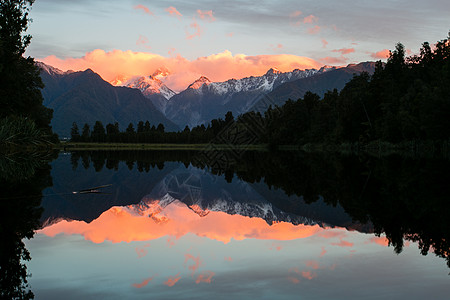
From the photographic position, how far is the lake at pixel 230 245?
923cm

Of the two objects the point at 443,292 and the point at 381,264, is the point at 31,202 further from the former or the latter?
the point at 443,292

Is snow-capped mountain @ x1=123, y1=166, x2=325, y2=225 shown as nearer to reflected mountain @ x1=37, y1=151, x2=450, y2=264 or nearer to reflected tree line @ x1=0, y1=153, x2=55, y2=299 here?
reflected mountain @ x1=37, y1=151, x2=450, y2=264

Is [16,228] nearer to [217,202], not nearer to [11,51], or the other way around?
[217,202]

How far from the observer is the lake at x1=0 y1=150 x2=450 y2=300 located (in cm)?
923

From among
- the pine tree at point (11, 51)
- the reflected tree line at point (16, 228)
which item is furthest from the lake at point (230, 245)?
the pine tree at point (11, 51)

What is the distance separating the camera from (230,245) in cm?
1319

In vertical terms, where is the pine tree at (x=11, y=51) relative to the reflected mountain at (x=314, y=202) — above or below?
above

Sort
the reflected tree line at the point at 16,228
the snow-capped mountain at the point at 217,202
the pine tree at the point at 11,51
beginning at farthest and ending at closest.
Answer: the pine tree at the point at 11,51 < the snow-capped mountain at the point at 217,202 < the reflected tree line at the point at 16,228

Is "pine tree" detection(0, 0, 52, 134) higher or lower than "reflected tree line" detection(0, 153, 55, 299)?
higher

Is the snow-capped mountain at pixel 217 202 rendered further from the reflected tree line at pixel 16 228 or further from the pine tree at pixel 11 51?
the pine tree at pixel 11 51

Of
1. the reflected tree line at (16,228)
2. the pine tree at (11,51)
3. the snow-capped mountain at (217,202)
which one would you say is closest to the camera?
the reflected tree line at (16,228)

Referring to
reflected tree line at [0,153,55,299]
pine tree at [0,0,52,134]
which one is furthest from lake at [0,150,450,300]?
pine tree at [0,0,52,134]

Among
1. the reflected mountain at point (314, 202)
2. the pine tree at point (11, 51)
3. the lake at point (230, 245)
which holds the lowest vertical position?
the lake at point (230, 245)

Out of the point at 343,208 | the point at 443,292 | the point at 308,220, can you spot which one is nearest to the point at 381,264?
the point at 443,292
